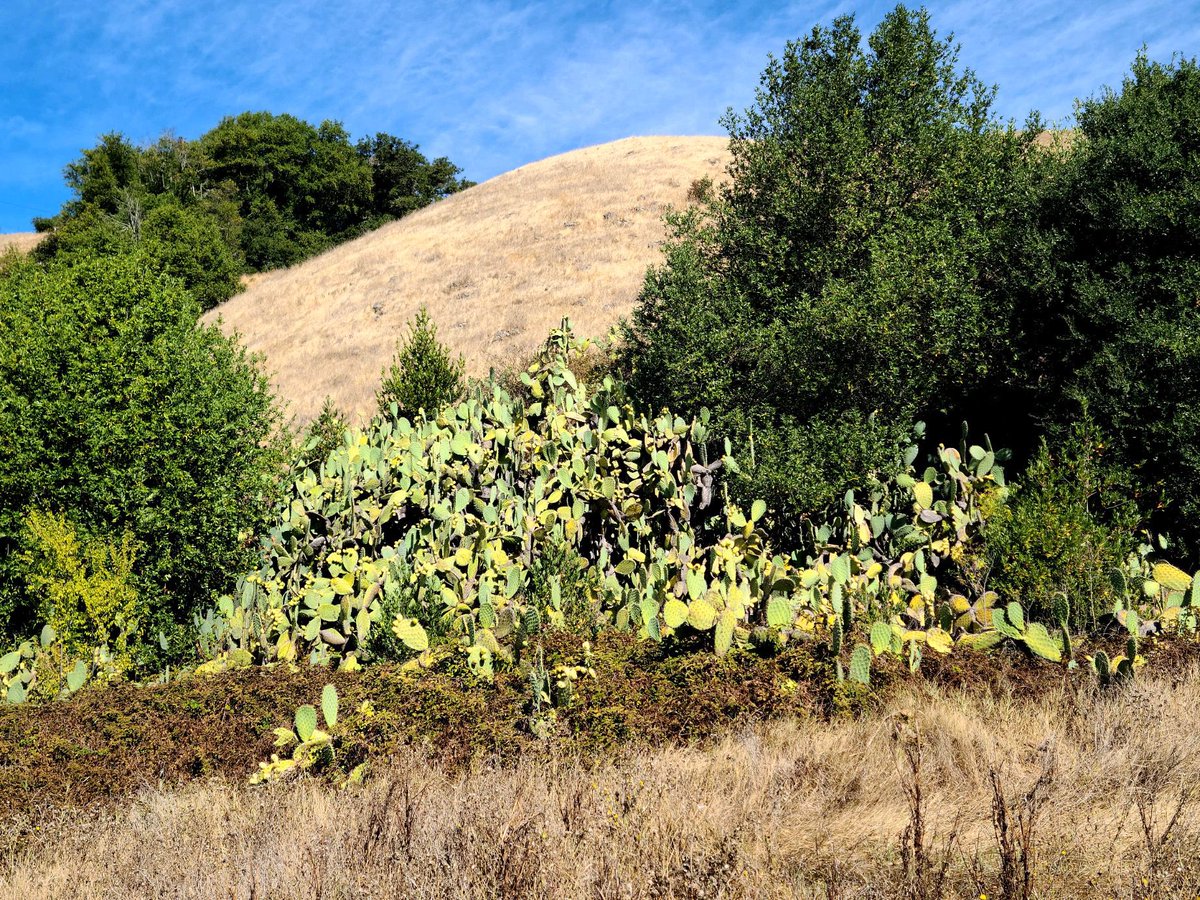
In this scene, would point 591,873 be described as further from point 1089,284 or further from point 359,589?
point 1089,284

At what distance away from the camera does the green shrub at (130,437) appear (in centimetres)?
893

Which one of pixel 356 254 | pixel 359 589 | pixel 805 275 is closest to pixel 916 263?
pixel 805 275

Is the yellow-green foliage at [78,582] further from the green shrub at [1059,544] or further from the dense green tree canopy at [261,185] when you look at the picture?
the dense green tree canopy at [261,185]

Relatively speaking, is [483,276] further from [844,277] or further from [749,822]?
[749,822]

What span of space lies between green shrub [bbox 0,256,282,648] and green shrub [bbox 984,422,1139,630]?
819cm

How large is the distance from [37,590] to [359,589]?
10.8 feet

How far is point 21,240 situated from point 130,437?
58.3 meters

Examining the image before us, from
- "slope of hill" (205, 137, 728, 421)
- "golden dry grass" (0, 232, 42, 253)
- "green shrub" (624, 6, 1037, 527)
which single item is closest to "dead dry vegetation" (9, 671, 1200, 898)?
"green shrub" (624, 6, 1037, 527)

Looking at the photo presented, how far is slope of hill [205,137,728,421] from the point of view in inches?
917

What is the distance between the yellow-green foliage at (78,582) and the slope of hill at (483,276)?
33.7 feet

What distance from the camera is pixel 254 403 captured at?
412 inches

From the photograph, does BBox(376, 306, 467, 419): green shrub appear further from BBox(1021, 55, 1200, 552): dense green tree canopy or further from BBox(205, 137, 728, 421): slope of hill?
BBox(1021, 55, 1200, 552): dense green tree canopy

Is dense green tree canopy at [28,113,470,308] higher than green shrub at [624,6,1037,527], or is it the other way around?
dense green tree canopy at [28,113,470,308]

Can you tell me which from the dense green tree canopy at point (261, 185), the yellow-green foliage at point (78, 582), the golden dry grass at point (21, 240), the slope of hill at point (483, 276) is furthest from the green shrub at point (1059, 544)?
the golden dry grass at point (21, 240)
